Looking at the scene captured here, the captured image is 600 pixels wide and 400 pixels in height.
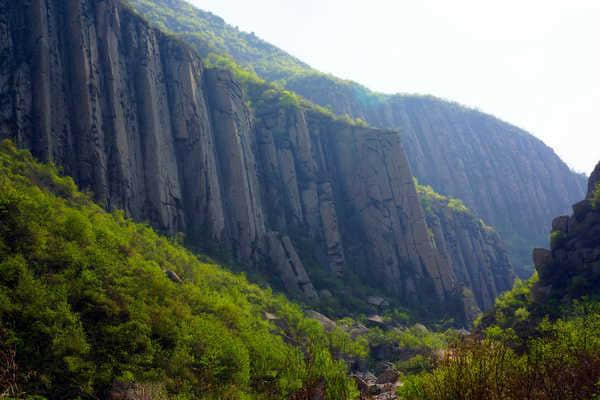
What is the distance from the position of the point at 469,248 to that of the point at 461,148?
2078 inches

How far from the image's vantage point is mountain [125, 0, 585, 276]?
371 feet

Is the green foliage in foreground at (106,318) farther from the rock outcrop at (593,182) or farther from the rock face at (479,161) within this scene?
the rock face at (479,161)

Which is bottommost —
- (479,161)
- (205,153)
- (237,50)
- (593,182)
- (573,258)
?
(573,258)

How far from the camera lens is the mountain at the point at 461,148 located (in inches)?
4454

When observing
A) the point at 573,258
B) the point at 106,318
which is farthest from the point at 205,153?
the point at 573,258

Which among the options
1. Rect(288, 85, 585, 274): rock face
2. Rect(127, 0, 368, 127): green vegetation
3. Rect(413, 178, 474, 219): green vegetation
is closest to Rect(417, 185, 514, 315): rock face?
Rect(413, 178, 474, 219): green vegetation

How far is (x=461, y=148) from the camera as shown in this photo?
406ft

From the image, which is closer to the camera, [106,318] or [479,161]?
[106,318]

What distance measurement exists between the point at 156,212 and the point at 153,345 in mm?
21953

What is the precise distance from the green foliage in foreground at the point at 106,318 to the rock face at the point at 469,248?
153ft

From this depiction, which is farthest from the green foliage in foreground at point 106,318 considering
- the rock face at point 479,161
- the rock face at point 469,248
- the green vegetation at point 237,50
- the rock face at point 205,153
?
the rock face at point 479,161

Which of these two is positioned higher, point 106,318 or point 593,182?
point 593,182

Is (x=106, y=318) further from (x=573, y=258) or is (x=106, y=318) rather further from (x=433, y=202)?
(x=433, y=202)

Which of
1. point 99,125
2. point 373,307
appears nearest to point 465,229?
point 373,307
